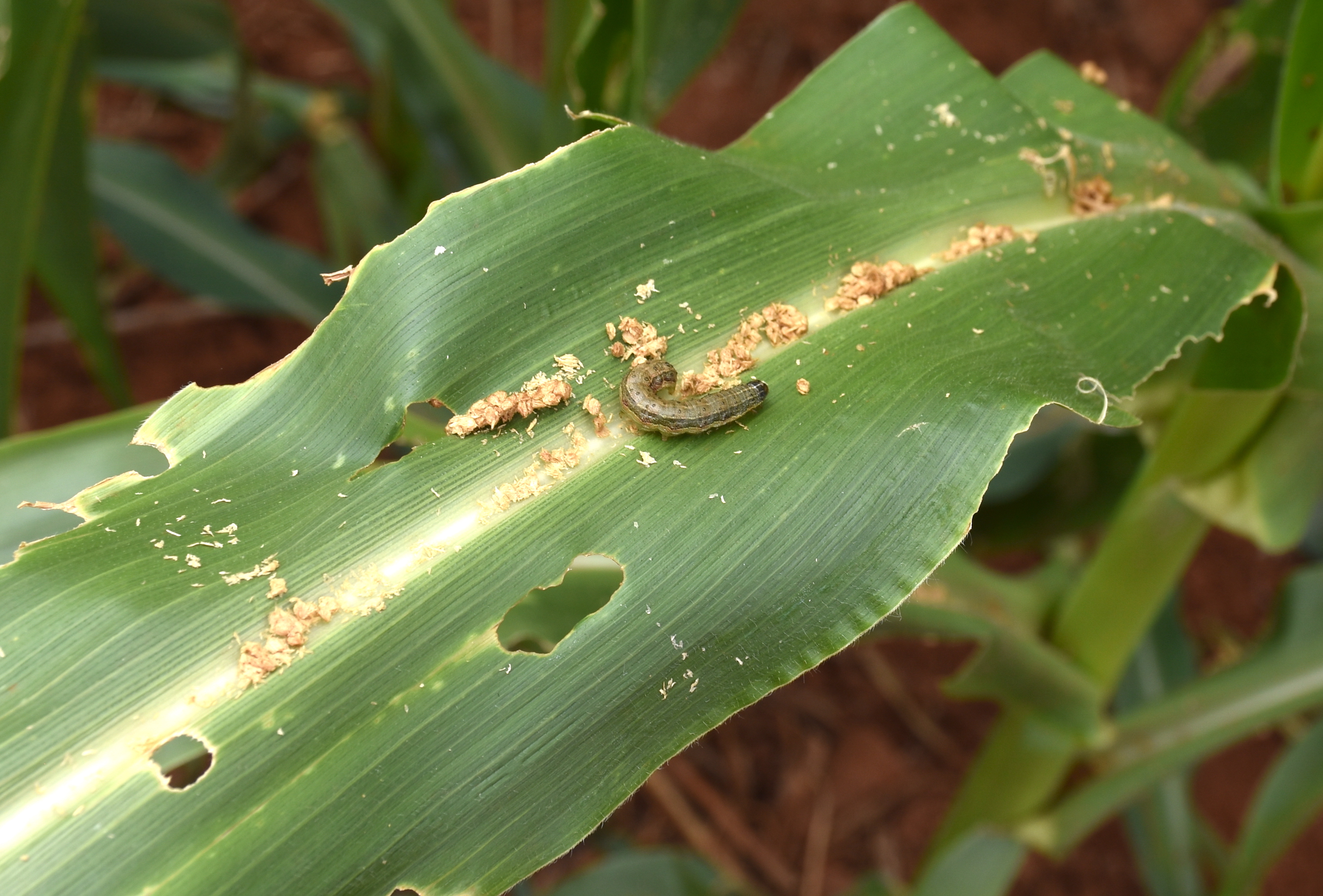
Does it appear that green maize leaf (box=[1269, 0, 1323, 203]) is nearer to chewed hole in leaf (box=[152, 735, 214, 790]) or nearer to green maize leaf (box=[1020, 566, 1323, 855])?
green maize leaf (box=[1020, 566, 1323, 855])

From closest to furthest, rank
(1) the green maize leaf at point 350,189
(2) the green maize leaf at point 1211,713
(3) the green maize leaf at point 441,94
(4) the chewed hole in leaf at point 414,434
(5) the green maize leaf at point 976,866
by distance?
(4) the chewed hole in leaf at point 414,434, (2) the green maize leaf at point 1211,713, (5) the green maize leaf at point 976,866, (3) the green maize leaf at point 441,94, (1) the green maize leaf at point 350,189

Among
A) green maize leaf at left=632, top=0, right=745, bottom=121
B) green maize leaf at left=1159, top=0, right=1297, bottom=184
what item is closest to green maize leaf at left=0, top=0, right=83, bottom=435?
green maize leaf at left=632, top=0, right=745, bottom=121

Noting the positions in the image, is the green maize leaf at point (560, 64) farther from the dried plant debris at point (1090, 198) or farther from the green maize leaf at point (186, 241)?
the dried plant debris at point (1090, 198)

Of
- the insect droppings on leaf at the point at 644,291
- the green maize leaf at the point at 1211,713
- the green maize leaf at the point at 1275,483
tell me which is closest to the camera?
the insect droppings on leaf at the point at 644,291

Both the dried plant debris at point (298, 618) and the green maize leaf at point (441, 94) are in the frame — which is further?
the green maize leaf at point (441, 94)

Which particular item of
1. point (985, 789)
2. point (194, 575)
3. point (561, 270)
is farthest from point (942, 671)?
point (194, 575)

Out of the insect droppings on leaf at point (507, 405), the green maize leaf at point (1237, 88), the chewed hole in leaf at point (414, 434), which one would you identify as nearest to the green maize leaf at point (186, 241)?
the chewed hole in leaf at point (414, 434)
